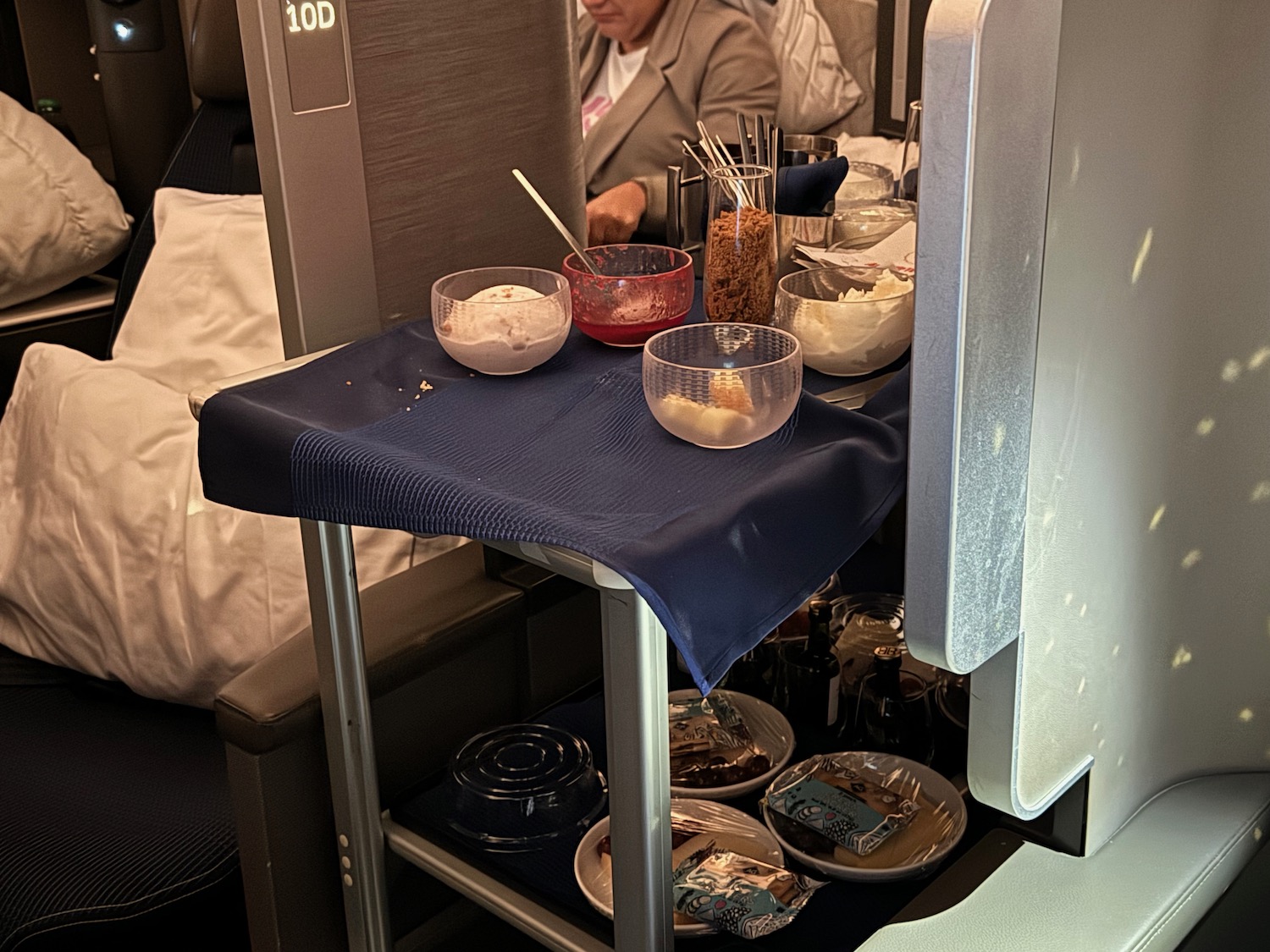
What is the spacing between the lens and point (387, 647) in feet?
3.94

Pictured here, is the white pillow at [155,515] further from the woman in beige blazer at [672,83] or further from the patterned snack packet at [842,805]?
the woman in beige blazer at [672,83]

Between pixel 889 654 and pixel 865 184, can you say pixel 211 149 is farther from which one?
pixel 889 654

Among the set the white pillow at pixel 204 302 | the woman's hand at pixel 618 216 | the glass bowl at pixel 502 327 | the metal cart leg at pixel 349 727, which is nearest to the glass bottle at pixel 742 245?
the glass bowl at pixel 502 327

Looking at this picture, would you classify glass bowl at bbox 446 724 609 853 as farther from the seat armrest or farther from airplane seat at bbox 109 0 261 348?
airplane seat at bbox 109 0 261 348

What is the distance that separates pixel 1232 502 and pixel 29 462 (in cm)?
156

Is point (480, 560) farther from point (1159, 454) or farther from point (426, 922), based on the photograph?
point (1159, 454)

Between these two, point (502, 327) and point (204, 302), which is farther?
point (204, 302)

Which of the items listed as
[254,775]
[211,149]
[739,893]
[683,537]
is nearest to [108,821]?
[254,775]

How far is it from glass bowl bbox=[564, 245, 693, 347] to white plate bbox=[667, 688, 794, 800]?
0.35 metres

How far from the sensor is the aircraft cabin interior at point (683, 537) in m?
0.63

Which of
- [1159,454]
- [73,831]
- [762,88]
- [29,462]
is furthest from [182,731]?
[762,88]

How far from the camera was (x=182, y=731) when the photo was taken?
1.59 m

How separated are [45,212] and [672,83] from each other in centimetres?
116

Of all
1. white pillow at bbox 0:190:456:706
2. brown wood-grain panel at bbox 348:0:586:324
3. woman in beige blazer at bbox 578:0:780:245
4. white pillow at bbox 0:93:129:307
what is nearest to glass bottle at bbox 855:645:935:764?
brown wood-grain panel at bbox 348:0:586:324
